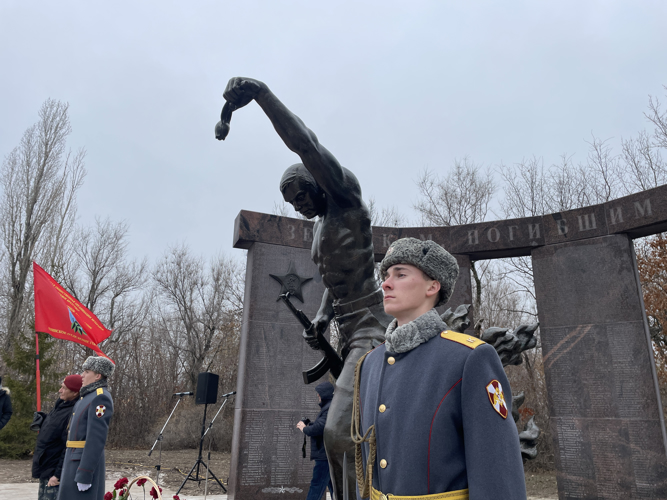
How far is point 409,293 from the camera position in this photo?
1.73 metres

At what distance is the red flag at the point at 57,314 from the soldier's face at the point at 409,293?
7.93 meters

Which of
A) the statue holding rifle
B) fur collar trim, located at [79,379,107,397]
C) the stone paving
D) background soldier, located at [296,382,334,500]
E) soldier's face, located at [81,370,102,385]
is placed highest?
the statue holding rifle

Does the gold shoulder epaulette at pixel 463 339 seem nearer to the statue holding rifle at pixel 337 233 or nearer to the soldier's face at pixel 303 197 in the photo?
the statue holding rifle at pixel 337 233

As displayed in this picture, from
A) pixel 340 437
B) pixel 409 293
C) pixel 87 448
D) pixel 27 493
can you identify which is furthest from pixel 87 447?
pixel 27 493

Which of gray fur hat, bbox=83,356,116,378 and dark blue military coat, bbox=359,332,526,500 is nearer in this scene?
dark blue military coat, bbox=359,332,526,500

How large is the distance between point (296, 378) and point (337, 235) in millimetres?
6108

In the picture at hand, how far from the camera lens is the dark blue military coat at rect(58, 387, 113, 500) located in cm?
430

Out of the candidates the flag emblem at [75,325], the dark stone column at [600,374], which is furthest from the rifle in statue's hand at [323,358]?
the flag emblem at [75,325]

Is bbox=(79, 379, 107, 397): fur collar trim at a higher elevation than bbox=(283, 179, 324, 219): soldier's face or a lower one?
lower

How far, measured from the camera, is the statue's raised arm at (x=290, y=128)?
271 centimetres

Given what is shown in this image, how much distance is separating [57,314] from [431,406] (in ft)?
28.6

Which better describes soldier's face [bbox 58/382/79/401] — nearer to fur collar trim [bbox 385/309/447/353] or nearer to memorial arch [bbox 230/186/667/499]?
memorial arch [bbox 230/186/667/499]

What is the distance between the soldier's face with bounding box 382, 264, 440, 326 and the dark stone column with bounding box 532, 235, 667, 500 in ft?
24.8

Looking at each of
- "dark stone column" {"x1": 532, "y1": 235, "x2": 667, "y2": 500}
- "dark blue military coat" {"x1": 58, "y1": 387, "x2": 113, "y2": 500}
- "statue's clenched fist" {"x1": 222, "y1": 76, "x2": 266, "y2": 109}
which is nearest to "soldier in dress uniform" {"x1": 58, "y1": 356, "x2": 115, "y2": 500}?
"dark blue military coat" {"x1": 58, "y1": 387, "x2": 113, "y2": 500}
